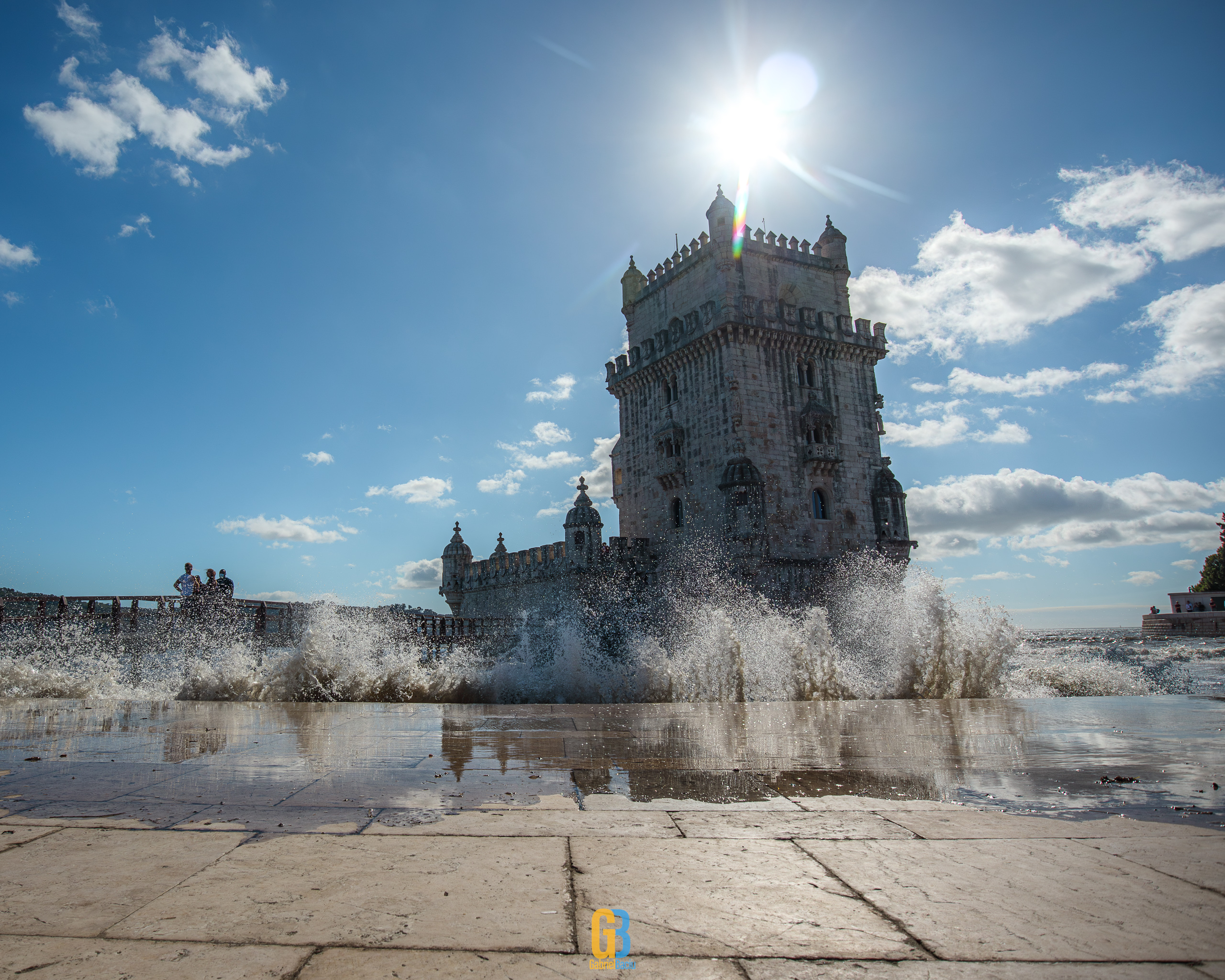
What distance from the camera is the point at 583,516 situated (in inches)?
934

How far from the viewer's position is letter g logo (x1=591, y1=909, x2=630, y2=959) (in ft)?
6.07

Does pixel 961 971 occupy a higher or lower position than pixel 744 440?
lower

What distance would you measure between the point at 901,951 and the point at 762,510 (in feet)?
70.2

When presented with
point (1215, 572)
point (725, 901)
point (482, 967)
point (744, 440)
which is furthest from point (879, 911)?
point (1215, 572)

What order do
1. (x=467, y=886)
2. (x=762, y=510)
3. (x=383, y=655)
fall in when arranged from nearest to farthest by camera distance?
(x=467, y=886) < (x=383, y=655) < (x=762, y=510)

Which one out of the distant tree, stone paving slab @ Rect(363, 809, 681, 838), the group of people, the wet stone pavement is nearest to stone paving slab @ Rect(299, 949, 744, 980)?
the wet stone pavement

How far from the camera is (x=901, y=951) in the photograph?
6.09 feet

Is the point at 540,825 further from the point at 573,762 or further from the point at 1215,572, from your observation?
the point at 1215,572

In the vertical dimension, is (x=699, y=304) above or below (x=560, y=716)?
above

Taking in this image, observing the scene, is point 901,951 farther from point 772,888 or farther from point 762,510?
point 762,510

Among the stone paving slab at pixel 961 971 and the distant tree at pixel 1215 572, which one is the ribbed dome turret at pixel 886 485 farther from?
the distant tree at pixel 1215 572

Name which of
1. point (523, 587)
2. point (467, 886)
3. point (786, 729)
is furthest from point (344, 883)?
point (523, 587)

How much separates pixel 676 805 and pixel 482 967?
6.19 feet

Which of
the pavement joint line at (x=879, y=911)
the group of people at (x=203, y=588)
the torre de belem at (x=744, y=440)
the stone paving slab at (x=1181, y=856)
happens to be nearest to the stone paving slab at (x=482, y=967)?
the pavement joint line at (x=879, y=911)
